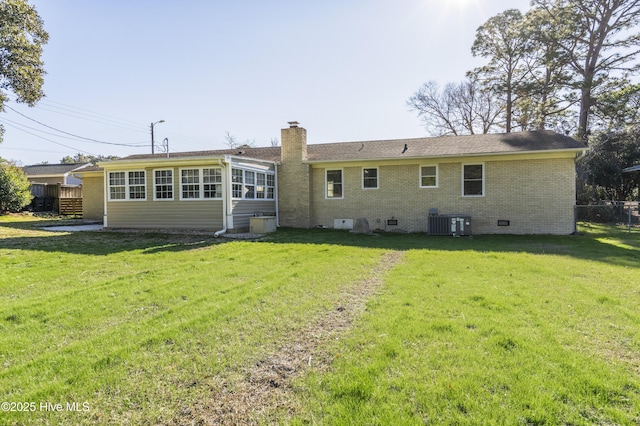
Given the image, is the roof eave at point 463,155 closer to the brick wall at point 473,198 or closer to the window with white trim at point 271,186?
the brick wall at point 473,198

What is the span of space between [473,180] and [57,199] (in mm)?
27111

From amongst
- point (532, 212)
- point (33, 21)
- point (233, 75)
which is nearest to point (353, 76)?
point (233, 75)

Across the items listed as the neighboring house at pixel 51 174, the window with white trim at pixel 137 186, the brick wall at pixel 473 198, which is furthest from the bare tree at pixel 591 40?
the neighboring house at pixel 51 174

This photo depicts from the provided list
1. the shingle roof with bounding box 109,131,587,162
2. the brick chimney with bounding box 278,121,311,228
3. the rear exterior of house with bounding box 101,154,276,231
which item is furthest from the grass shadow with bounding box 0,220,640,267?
the shingle roof with bounding box 109,131,587,162

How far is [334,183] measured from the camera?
15.5 meters

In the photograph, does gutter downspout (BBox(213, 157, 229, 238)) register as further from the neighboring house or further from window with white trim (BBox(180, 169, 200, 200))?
the neighboring house

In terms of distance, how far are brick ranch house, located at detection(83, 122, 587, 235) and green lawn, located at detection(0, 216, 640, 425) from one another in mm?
6390

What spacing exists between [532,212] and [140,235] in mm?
14398

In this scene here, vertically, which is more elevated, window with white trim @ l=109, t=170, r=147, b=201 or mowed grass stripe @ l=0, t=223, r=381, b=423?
window with white trim @ l=109, t=170, r=147, b=201

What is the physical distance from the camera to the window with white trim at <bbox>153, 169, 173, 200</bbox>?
45.0 feet

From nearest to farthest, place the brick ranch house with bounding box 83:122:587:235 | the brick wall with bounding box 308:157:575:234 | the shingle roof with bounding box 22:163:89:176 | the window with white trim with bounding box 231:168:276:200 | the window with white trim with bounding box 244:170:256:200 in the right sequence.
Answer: the brick wall with bounding box 308:157:575:234 < the brick ranch house with bounding box 83:122:587:235 < the window with white trim with bounding box 231:168:276:200 < the window with white trim with bounding box 244:170:256:200 < the shingle roof with bounding box 22:163:89:176

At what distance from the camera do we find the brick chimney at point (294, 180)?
1559 centimetres

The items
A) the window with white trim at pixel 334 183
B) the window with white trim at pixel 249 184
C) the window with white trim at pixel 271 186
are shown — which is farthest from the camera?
the window with white trim at pixel 271 186

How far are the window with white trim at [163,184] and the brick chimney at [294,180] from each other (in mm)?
4679
